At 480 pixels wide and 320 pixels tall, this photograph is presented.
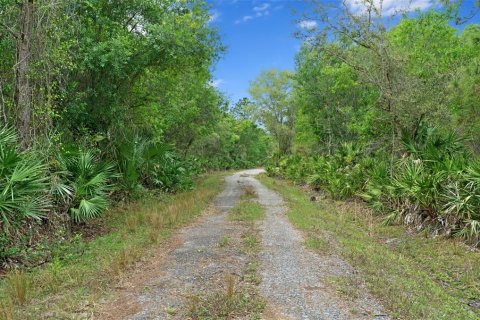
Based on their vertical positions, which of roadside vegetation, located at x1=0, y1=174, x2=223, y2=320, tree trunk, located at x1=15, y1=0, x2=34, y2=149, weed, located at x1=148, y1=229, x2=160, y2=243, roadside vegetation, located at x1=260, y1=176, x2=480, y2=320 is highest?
tree trunk, located at x1=15, y1=0, x2=34, y2=149

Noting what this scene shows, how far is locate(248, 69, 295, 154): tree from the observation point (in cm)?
4108

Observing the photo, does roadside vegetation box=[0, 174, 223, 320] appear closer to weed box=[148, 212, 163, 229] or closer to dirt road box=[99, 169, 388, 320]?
weed box=[148, 212, 163, 229]

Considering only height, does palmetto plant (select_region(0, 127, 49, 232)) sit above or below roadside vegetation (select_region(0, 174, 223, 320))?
above

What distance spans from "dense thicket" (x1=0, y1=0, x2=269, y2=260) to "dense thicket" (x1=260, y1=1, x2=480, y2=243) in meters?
5.33

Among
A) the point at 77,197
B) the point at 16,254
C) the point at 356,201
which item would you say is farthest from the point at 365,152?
the point at 16,254

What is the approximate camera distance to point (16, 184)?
7016 millimetres

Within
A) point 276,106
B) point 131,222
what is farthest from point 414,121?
point 276,106

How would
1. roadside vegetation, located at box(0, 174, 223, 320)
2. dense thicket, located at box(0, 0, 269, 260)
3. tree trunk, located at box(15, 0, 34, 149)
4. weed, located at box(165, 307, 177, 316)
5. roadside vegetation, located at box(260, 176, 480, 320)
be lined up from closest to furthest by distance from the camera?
weed, located at box(165, 307, 177, 316) < roadside vegetation, located at box(0, 174, 223, 320) < roadside vegetation, located at box(260, 176, 480, 320) < dense thicket, located at box(0, 0, 269, 260) < tree trunk, located at box(15, 0, 34, 149)

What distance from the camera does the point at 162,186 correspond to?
1783 centimetres

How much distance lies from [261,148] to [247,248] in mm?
64408

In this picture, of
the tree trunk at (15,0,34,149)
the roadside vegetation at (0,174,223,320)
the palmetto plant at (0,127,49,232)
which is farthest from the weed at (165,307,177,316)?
the tree trunk at (15,0,34,149)

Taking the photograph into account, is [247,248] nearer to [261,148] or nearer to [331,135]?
[331,135]

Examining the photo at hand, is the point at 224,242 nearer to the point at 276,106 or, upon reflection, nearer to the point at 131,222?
the point at 131,222

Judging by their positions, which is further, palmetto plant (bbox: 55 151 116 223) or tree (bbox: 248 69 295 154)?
tree (bbox: 248 69 295 154)
